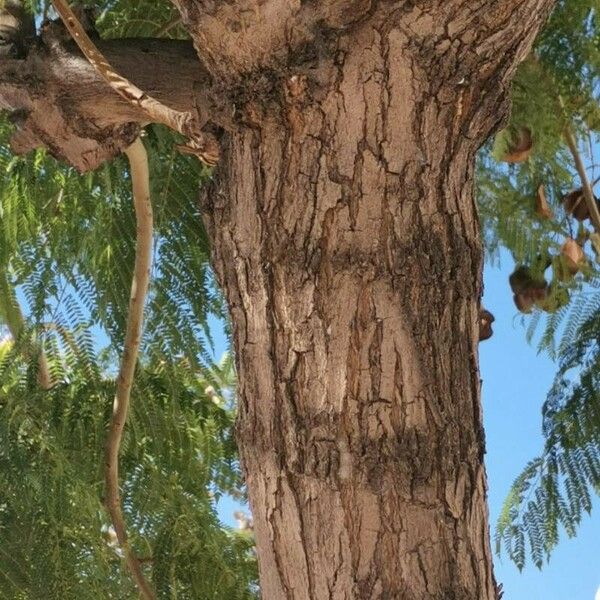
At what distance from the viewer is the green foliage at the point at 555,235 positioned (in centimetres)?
237

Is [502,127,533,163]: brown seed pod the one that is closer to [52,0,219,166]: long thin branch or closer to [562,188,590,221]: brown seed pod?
[562,188,590,221]: brown seed pod

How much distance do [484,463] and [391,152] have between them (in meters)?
0.42

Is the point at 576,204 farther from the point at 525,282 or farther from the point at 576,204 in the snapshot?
the point at 525,282

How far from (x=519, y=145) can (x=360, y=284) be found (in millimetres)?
1103

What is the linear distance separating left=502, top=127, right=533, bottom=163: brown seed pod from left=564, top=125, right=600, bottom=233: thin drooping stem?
12cm

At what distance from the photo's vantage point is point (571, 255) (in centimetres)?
268

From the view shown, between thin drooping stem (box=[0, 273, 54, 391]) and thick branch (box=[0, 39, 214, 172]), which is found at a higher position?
thin drooping stem (box=[0, 273, 54, 391])

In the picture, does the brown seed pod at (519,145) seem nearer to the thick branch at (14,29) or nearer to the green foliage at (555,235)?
the green foliage at (555,235)

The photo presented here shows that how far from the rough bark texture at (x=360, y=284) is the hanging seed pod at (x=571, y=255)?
125 cm

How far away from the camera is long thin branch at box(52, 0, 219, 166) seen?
5.25ft

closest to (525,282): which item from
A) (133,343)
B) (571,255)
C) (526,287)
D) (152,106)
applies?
(526,287)

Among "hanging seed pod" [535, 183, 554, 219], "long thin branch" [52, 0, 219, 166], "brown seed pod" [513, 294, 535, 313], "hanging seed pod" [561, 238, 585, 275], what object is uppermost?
"hanging seed pod" [535, 183, 554, 219]

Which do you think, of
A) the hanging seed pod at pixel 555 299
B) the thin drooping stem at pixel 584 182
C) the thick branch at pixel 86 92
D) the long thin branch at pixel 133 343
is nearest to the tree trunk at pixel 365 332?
the thick branch at pixel 86 92

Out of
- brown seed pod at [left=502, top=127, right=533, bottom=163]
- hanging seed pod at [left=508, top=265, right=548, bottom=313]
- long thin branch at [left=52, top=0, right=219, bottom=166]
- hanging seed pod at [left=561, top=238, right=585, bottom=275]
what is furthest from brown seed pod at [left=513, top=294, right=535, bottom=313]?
long thin branch at [left=52, top=0, right=219, bottom=166]
